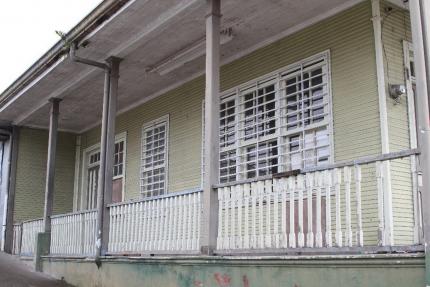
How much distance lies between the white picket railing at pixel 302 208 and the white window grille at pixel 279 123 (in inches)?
48.9

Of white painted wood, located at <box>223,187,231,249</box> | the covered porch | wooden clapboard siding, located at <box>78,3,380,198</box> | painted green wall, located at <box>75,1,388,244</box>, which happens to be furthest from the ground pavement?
white painted wood, located at <box>223,187,231,249</box>

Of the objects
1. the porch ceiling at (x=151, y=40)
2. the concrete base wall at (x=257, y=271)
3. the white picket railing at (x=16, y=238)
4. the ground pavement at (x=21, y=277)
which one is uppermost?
the porch ceiling at (x=151, y=40)

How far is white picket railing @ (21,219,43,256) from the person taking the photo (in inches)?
518

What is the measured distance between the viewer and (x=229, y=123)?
34.1 feet

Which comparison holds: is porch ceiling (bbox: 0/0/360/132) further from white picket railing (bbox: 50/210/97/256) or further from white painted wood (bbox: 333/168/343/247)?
white painted wood (bbox: 333/168/343/247)

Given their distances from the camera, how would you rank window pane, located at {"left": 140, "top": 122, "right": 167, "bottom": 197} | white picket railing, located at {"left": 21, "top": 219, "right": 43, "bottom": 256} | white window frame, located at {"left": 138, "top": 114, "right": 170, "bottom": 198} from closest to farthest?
1. white window frame, located at {"left": 138, "top": 114, "right": 170, "bottom": 198}
2. window pane, located at {"left": 140, "top": 122, "right": 167, "bottom": 197}
3. white picket railing, located at {"left": 21, "top": 219, "right": 43, "bottom": 256}

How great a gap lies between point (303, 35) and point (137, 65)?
3.53 meters

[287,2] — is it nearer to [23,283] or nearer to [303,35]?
[303,35]

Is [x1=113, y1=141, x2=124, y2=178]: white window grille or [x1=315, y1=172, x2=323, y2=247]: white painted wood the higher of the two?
[x1=113, y1=141, x2=124, y2=178]: white window grille

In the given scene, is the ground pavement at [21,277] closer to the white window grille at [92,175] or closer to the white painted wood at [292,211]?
the white window grille at [92,175]

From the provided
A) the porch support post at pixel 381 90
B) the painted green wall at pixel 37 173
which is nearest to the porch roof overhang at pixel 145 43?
the porch support post at pixel 381 90

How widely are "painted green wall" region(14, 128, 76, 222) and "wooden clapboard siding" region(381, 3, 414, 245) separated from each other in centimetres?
1115

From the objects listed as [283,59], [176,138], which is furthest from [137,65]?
[283,59]

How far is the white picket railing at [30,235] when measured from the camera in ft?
43.2
